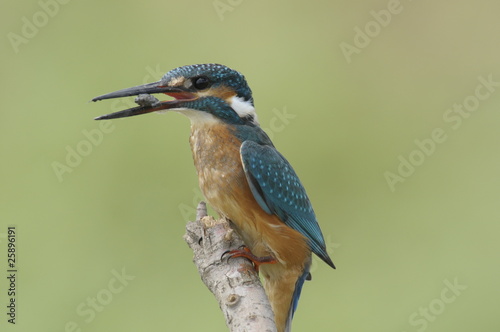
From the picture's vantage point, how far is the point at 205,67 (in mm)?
3018

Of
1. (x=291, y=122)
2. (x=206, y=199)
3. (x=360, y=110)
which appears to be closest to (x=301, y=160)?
(x=291, y=122)

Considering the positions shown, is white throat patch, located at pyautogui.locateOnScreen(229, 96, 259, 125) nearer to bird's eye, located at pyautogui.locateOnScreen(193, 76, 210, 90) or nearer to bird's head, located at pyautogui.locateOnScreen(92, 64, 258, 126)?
bird's head, located at pyautogui.locateOnScreen(92, 64, 258, 126)

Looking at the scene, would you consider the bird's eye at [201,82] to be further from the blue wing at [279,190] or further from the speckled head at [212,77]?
the blue wing at [279,190]

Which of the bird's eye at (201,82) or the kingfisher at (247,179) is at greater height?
the bird's eye at (201,82)

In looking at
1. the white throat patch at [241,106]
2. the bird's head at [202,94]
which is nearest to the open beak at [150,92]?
the bird's head at [202,94]

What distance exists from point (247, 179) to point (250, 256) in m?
0.35

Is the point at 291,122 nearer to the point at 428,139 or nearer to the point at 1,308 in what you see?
the point at 428,139

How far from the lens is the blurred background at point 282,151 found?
183 inches

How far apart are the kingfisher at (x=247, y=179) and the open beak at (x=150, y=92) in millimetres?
16

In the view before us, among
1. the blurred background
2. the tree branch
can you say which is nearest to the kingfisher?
the tree branch

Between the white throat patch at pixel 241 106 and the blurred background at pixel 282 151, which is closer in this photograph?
the white throat patch at pixel 241 106

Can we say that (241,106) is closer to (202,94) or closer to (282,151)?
(202,94)

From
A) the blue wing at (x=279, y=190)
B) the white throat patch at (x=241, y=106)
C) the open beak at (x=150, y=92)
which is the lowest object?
the blue wing at (x=279, y=190)

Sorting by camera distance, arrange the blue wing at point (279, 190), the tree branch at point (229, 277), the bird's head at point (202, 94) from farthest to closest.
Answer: the blue wing at point (279, 190) < the bird's head at point (202, 94) < the tree branch at point (229, 277)
